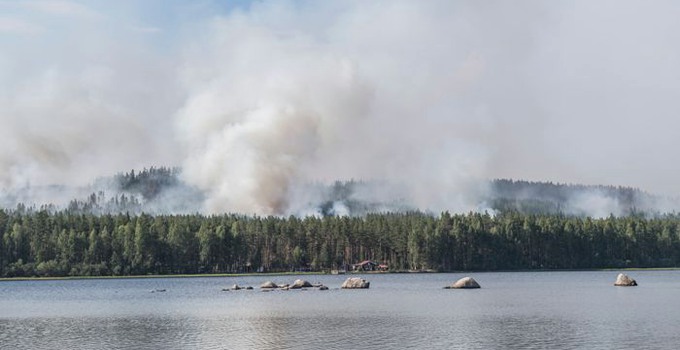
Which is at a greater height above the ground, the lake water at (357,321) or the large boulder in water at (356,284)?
the large boulder in water at (356,284)

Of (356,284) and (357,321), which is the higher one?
(356,284)

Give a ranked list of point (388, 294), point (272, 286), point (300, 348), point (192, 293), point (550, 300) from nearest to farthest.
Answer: point (300, 348)
point (550, 300)
point (388, 294)
point (192, 293)
point (272, 286)

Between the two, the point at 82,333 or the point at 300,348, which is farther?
the point at 82,333

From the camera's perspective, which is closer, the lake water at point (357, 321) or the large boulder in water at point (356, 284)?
the lake water at point (357, 321)

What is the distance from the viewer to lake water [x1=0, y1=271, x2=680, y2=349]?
5941 cm

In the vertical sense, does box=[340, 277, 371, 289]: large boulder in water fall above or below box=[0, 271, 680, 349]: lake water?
above

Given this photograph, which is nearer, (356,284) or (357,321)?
(357,321)

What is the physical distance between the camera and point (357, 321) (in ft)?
249

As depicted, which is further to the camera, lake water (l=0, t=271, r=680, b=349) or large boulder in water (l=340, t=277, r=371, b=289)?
large boulder in water (l=340, t=277, r=371, b=289)

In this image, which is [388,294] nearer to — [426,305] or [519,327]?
[426,305]

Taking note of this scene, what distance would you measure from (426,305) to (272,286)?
187 feet

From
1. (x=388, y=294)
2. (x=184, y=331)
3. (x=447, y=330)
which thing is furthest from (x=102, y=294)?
(x=447, y=330)

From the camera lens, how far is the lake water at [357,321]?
59.4 metres

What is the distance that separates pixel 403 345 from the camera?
56906 millimetres
